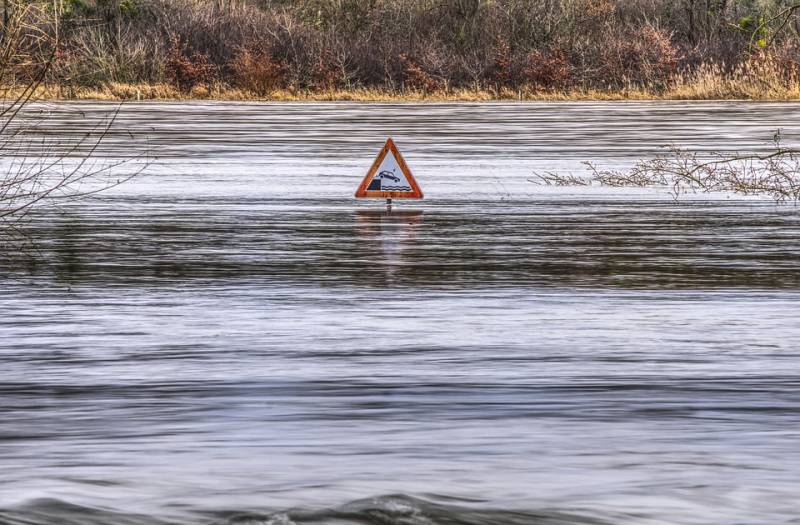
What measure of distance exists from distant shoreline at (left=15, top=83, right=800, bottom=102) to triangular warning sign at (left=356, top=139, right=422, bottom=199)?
37450mm

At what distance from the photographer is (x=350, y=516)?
6.21 m

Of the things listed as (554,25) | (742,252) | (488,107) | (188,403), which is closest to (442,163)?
(742,252)

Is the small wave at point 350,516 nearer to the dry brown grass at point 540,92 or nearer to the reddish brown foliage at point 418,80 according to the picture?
the dry brown grass at point 540,92

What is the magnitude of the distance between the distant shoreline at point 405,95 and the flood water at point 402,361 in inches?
1388

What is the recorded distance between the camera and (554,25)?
230 feet

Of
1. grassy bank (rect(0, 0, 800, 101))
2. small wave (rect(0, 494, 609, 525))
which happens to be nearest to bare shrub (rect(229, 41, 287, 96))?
grassy bank (rect(0, 0, 800, 101))

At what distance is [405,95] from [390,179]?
139 ft

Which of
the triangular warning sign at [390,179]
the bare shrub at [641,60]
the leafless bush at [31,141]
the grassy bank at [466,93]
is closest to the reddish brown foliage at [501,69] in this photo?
the grassy bank at [466,93]

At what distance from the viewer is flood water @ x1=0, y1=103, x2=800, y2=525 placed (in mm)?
6695

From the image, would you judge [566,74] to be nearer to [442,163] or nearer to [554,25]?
[554,25]

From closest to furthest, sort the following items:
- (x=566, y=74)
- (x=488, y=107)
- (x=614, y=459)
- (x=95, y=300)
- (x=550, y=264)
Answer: (x=614, y=459), (x=95, y=300), (x=550, y=264), (x=488, y=107), (x=566, y=74)

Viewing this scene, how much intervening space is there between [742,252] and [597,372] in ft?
20.8

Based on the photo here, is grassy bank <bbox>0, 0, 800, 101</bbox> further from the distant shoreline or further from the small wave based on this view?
the small wave

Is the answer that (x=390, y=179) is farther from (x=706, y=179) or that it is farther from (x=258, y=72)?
(x=258, y=72)
